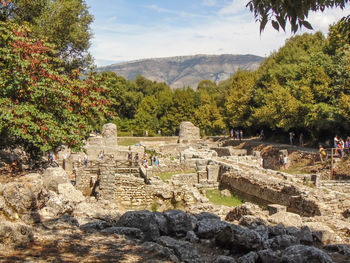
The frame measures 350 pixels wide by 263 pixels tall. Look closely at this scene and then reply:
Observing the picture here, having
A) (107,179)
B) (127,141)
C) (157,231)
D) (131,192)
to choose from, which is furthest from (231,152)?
(157,231)

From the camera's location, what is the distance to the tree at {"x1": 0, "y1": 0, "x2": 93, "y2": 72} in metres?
16.7

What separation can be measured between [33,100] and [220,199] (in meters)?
10.2

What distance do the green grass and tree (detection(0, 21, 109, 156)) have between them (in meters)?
7.67

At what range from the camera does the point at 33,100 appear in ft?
33.1

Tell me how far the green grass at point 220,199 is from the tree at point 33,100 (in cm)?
767

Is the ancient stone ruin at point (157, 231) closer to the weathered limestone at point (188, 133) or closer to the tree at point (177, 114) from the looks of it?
the weathered limestone at point (188, 133)

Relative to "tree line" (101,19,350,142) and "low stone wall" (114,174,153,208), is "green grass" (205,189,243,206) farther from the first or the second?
→ "tree line" (101,19,350,142)

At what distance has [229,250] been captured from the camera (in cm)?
580

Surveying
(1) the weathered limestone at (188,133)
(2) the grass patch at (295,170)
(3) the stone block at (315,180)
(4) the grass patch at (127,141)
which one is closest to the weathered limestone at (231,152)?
(2) the grass patch at (295,170)

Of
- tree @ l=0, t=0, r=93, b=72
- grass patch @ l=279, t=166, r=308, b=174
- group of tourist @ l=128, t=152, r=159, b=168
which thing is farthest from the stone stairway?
tree @ l=0, t=0, r=93, b=72

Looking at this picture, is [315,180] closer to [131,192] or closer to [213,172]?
[213,172]

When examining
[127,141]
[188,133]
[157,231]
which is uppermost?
[157,231]

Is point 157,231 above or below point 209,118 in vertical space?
below

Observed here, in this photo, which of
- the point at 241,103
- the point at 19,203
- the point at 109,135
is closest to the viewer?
the point at 19,203
